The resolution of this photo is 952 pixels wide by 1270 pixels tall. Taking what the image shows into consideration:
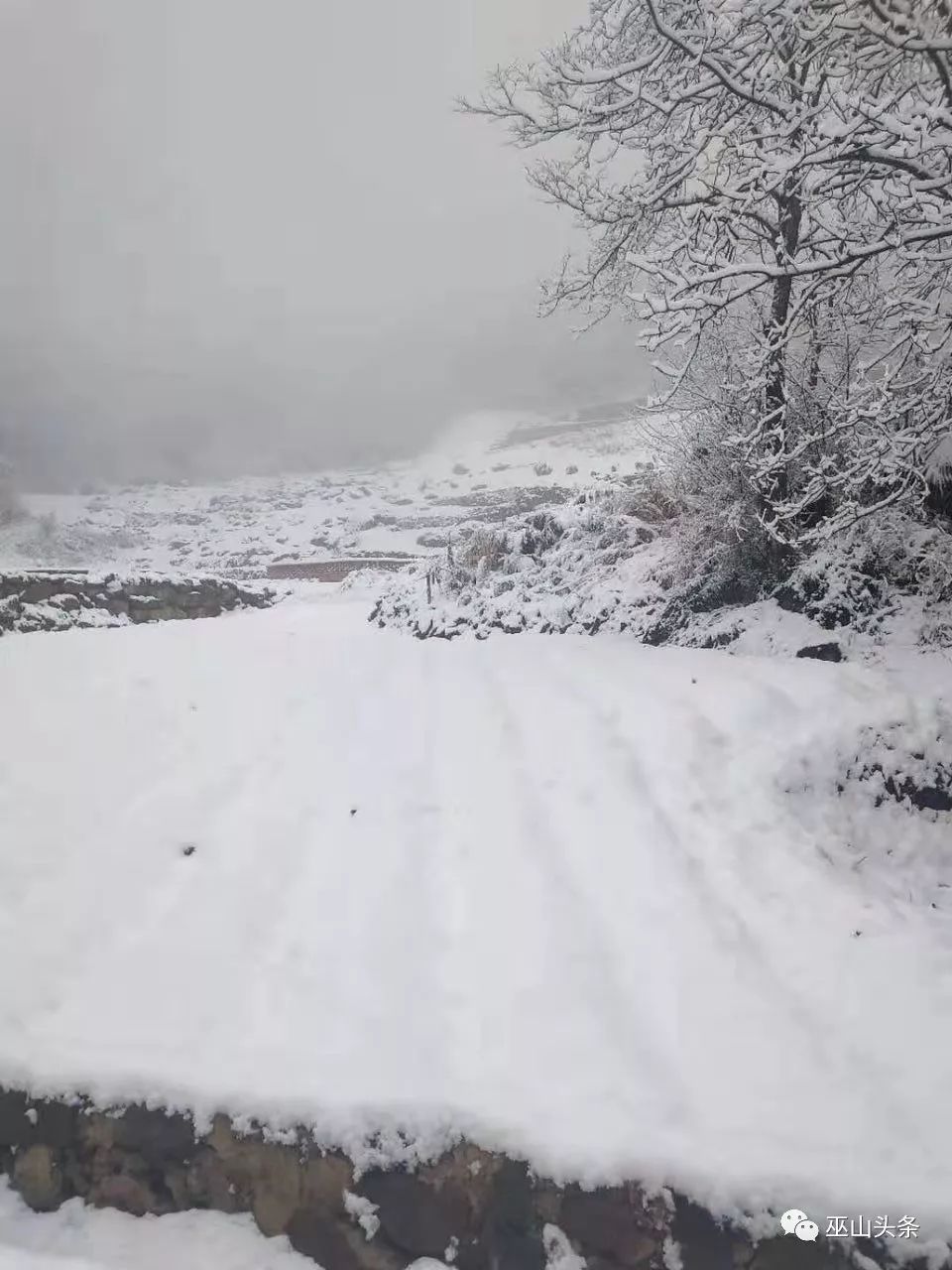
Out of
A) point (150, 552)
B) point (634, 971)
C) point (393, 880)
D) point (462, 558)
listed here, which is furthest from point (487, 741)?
point (150, 552)

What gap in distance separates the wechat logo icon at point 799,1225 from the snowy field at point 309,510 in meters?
11.1

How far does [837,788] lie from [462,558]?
663cm

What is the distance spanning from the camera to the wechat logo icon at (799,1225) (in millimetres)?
1732

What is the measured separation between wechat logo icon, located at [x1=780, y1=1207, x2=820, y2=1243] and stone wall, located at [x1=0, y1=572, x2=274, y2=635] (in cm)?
865

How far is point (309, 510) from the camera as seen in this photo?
1332 inches

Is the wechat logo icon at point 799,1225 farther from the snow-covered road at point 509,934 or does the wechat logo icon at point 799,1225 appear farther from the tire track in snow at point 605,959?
the tire track in snow at point 605,959

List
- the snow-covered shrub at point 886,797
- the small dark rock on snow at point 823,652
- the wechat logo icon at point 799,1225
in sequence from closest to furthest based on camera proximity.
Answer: the wechat logo icon at point 799,1225 → the snow-covered shrub at point 886,797 → the small dark rock on snow at point 823,652

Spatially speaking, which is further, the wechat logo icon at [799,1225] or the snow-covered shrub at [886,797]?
the snow-covered shrub at [886,797]

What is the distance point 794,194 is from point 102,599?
941cm

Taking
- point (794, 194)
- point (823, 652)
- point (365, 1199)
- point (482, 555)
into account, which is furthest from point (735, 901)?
point (482, 555)

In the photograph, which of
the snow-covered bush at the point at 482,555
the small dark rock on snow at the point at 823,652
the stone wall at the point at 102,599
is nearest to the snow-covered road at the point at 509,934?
the small dark rock on snow at the point at 823,652

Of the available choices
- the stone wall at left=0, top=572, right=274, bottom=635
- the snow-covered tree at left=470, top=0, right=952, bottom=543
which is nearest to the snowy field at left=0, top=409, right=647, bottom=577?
the stone wall at left=0, top=572, right=274, bottom=635

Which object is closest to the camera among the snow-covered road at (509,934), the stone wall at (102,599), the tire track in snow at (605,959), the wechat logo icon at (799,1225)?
the wechat logo icon at (799,1225)

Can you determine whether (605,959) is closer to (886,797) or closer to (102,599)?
(886,797)
